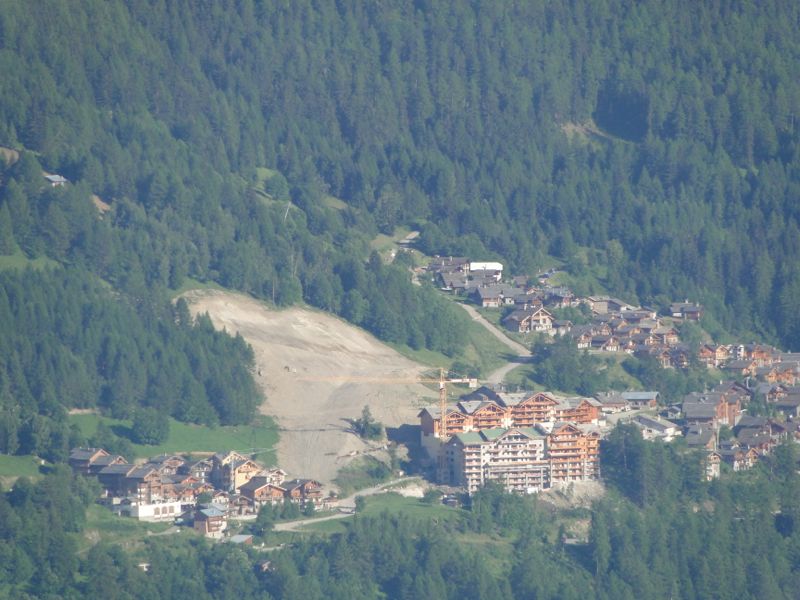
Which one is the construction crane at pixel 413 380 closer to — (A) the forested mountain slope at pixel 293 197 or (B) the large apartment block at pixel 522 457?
(B) the large apartment block at pixel 522 457

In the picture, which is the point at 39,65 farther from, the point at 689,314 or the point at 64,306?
the point at 689,314

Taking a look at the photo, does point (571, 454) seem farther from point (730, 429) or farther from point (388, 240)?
point (388, 240)

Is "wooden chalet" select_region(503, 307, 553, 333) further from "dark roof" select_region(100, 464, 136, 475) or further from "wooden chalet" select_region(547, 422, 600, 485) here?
"dark roof" select_region(100, 464, 136, 475)

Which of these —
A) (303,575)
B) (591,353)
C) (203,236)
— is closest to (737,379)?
(591,353)

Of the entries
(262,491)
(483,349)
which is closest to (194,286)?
(483,349)

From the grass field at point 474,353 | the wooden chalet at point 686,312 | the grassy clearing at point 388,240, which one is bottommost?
the grass field at point 474,353

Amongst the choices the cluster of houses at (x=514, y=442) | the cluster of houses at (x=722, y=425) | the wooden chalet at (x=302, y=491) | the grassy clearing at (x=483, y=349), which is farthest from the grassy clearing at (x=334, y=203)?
the wooden chalet at (x=302, y=491)

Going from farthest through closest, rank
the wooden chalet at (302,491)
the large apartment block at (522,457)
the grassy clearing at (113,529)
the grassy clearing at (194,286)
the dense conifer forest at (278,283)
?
1. the grassy clearing at (194,286)
2. the large apartment block at (522,457)
3. the wooden chalet at (302,491)
4. the dense conifer forest at (278,283)
5. the grassy clearing at (113,529)

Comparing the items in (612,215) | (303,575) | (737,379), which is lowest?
(303,575)
